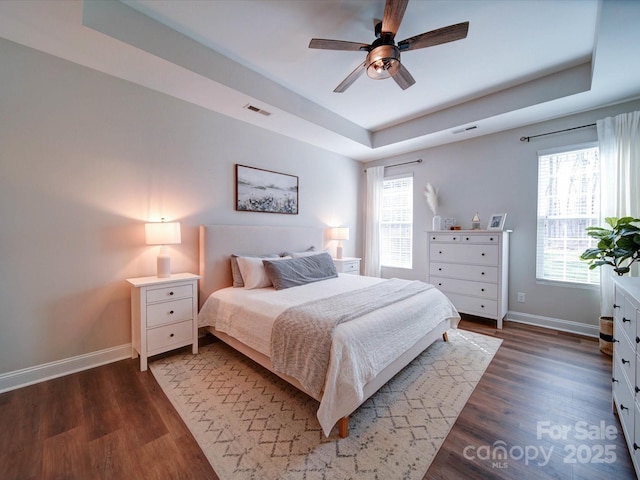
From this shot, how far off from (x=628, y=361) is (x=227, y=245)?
11.0 ft

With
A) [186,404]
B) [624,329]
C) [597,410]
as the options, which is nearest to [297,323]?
[186,404]

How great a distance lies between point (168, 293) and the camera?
2451 millimetres

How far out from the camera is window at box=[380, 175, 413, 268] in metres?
4.71

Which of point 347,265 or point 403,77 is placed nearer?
point 403,77

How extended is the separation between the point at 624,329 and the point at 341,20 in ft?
9.61

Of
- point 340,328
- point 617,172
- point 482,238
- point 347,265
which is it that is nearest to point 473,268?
point 482,238

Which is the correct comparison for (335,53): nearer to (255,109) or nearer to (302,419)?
(255,109)

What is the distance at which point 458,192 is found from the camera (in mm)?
4109

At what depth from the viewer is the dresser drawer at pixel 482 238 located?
334 centimetres

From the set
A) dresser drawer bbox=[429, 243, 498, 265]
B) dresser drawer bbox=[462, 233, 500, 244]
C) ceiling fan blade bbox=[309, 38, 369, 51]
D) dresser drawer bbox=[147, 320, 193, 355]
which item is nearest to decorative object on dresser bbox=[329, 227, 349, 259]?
dresser drawer bbox=[429, 243, 498, 265]

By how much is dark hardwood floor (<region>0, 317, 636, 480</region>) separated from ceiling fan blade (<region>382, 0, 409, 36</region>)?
2802 millimetres

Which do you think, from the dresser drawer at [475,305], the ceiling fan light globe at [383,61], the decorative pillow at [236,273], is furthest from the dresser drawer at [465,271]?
the decorative pillow at [236,273]

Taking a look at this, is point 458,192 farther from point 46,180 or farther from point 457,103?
point 46,180

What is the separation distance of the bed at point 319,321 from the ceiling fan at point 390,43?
1986 millimetres
